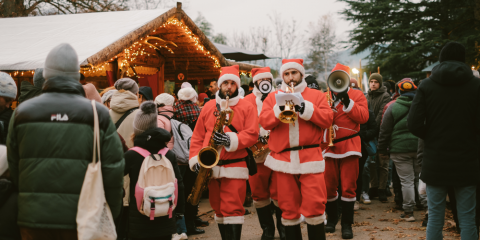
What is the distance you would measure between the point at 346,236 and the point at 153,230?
9.63 feet

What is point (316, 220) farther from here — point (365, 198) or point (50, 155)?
point (365, 198)

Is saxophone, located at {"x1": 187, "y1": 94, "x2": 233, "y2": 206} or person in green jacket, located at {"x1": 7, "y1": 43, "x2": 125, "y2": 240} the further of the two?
saxophone, located at {"x1": 187, "y1": 94, "x2": 233, "y2": 206}

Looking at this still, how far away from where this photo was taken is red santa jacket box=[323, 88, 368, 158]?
553cm

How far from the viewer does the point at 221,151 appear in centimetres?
457

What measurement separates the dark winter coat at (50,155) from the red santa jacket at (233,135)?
2.13m

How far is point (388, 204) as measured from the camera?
7.82 meters

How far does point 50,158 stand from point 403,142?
213 inches

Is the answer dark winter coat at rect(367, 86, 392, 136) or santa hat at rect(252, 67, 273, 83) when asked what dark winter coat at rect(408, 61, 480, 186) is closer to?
santa hat at rect(252, 67, 273, 83)

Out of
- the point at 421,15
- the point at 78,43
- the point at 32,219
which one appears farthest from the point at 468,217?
the point at 421,15

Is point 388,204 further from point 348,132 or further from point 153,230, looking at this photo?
point 153,230

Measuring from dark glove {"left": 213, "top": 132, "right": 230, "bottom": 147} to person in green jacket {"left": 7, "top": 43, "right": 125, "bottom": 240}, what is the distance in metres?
1.92

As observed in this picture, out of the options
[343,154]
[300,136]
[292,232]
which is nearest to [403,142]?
[343,154]

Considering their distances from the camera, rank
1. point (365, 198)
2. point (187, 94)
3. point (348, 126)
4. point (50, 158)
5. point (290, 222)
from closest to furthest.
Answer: point (50, 158)
point (290, 222)
point (348, 126)
point (187, 94)
point (365, 198)

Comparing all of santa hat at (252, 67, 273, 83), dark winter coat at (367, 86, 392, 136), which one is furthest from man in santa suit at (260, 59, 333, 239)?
dark winter coat at (367, 86, 392, 136)
